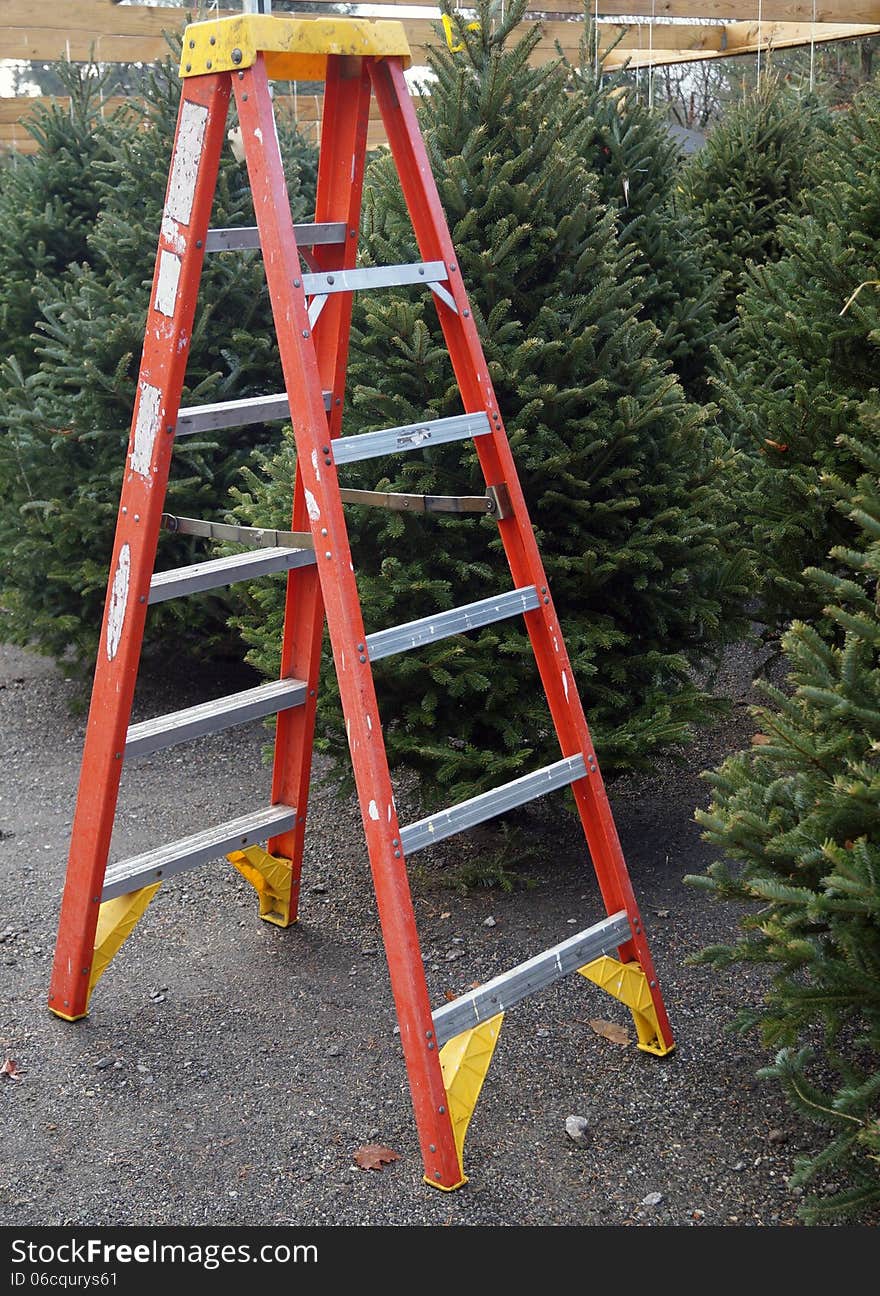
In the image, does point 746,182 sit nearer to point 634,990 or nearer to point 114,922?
point 634,990

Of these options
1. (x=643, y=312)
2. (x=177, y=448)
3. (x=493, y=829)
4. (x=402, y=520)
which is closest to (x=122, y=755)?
(x=402, y=520)

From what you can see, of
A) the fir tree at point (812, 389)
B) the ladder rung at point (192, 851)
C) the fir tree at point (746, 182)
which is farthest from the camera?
the fir tree at point (746, 182)

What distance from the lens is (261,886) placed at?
374 cm

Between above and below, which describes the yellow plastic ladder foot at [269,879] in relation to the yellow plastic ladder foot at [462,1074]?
below

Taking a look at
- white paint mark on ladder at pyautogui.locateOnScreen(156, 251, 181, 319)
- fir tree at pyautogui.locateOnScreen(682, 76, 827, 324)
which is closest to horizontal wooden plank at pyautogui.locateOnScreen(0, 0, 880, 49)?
fir tree at pyautogui.locateOnScreen(682, 76, 827, 324)

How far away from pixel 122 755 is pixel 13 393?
3124mm

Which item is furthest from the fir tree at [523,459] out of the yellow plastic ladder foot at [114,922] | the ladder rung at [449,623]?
the yellow plastic ladder foot at [114,922]

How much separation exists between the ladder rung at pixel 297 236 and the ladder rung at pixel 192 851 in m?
1.54

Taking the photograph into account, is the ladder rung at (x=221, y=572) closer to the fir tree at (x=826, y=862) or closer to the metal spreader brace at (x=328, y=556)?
the metal spreader brace at (x=328, y=556)

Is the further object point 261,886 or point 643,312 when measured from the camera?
point 643,312

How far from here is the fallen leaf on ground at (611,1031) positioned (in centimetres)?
315

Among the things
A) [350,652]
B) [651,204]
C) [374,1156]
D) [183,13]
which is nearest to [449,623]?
[350,652]

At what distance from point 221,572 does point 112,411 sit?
2553mm

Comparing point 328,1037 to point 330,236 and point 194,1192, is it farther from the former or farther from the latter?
point 330,236
